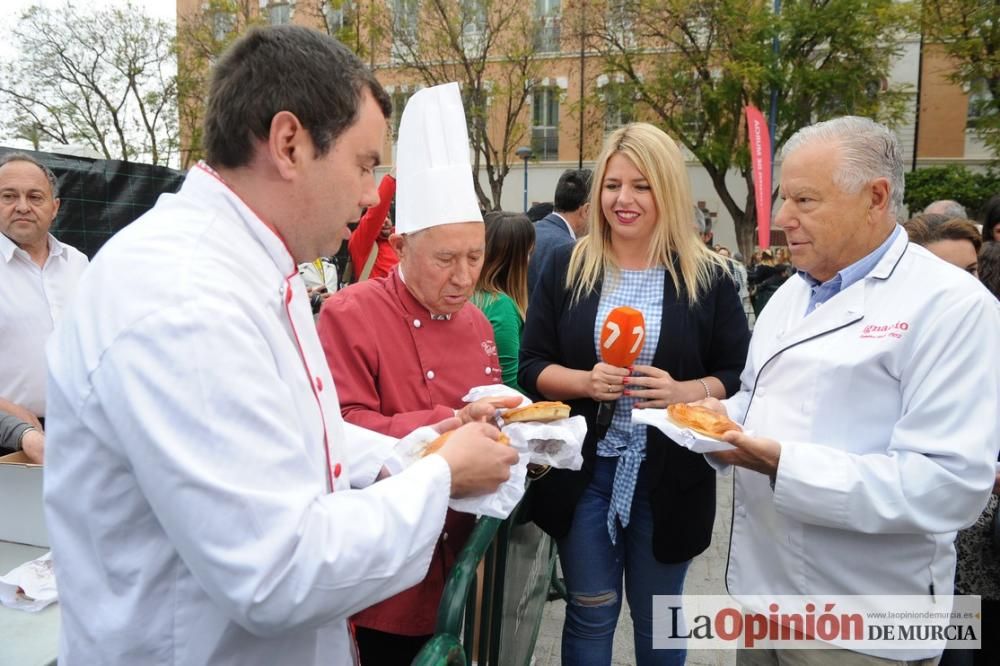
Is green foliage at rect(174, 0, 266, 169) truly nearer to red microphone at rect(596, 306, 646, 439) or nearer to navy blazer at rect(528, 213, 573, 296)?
navy blazer at rect(528, 213, 573, 296)

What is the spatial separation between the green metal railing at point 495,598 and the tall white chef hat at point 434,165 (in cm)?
97

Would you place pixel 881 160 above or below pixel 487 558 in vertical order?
Result: above

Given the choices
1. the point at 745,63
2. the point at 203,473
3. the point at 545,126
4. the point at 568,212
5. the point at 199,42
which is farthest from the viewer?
the point at 545,126

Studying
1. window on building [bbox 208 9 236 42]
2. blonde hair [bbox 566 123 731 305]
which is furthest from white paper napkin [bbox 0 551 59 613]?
window on building [bbox 208 9 236 42]

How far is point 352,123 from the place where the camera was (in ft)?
4.16

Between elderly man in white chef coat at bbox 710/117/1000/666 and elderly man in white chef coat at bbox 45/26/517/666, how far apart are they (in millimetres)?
957

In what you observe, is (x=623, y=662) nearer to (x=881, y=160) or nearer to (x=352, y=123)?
(x=881, y=160)

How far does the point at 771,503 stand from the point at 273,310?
5.19 feet

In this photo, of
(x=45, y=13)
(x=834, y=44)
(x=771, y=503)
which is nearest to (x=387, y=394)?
(x=771, y=503)

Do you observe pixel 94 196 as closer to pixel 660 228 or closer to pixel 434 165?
pixel 434 165

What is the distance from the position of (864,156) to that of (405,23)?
87.6 feet

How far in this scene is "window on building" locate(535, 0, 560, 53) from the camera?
2689cm

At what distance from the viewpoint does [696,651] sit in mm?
3465

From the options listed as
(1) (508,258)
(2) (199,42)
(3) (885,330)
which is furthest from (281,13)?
(3) (885,330)
